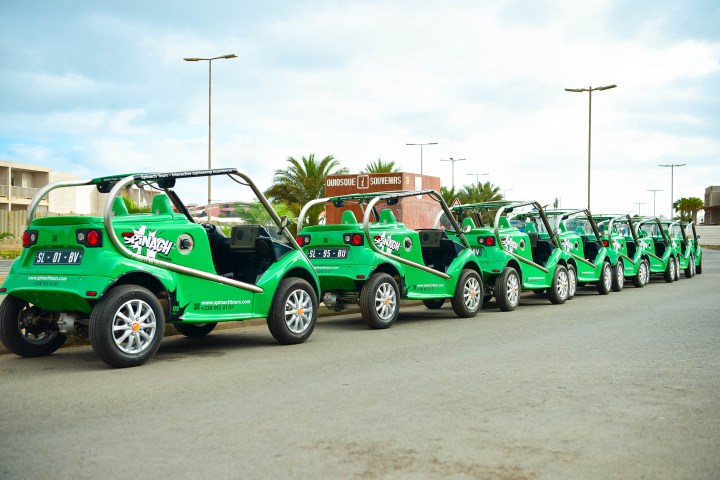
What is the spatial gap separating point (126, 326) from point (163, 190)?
6.39 ft

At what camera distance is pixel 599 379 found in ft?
22.7

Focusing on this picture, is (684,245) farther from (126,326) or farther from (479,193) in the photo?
(479,193)

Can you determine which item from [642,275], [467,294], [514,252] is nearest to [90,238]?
[467,294]

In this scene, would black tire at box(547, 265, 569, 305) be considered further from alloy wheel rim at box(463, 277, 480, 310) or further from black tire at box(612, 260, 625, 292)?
black tire at box(612, 260, 625, 292)

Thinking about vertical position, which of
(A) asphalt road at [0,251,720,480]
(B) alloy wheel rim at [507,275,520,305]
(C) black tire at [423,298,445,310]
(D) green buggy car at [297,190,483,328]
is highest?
(D) green buggy car at [297,190,483,328]

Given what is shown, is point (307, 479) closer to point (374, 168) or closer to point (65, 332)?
point (65, 332)

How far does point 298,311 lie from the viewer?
927 cm

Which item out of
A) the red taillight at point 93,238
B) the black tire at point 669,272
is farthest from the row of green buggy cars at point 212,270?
the black tire at point 669,272

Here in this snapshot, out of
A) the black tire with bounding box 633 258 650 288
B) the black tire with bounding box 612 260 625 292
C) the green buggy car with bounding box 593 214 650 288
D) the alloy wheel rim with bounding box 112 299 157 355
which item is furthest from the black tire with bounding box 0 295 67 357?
the black tire with bounding box 633 258 650 288

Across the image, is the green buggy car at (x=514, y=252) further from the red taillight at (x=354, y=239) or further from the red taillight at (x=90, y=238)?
the red taillight at (x=90, y=238)

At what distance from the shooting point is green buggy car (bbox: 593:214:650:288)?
2012cm

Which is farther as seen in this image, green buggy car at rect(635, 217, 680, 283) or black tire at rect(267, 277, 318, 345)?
green buggy car at rect(635, 217, 680, 283)

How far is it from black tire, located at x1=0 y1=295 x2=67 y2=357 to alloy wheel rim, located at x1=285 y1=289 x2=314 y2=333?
2401mm

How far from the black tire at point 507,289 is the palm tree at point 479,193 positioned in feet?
176
